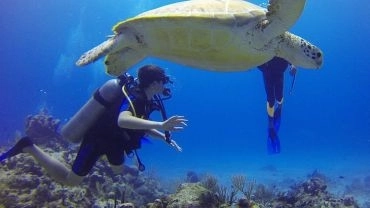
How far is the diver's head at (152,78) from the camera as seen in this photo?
199 inches

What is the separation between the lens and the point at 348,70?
361 ft

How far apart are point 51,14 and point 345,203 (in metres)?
59.5

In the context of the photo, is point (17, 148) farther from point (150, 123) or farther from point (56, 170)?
point (150, 123)

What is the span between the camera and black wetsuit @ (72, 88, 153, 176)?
530cm

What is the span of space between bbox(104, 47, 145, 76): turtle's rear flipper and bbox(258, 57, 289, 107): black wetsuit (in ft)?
9.89

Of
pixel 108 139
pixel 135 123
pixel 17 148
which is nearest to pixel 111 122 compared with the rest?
pixel 108 139

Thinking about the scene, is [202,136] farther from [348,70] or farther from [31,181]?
[31,181]

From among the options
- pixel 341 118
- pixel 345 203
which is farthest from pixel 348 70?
pixel 345 203

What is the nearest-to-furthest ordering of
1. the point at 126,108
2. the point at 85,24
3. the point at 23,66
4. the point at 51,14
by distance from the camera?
the point at 126,108, the point at 51,14, the point at 85,24, the point at 23,66

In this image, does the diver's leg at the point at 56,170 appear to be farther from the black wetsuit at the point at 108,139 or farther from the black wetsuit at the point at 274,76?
the black wetsuit at the point at 274,76

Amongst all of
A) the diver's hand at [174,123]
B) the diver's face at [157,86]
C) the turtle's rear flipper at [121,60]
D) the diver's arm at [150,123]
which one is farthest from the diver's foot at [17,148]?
the diver's hand at [174,123]

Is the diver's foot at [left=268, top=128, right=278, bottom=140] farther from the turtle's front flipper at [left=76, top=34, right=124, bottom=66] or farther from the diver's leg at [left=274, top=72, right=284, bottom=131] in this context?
the turtle's front flipper at [left=76, top=34, right=124, bottom=66]

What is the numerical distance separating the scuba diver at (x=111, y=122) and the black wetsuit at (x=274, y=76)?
8.68 ft

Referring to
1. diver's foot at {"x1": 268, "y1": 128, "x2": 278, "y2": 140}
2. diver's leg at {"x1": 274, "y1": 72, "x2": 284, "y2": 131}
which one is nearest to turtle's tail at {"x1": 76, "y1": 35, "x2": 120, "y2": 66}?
diver's leg at {"x1": 274, "y1": 72, "x2": 284, "y2": 131}
